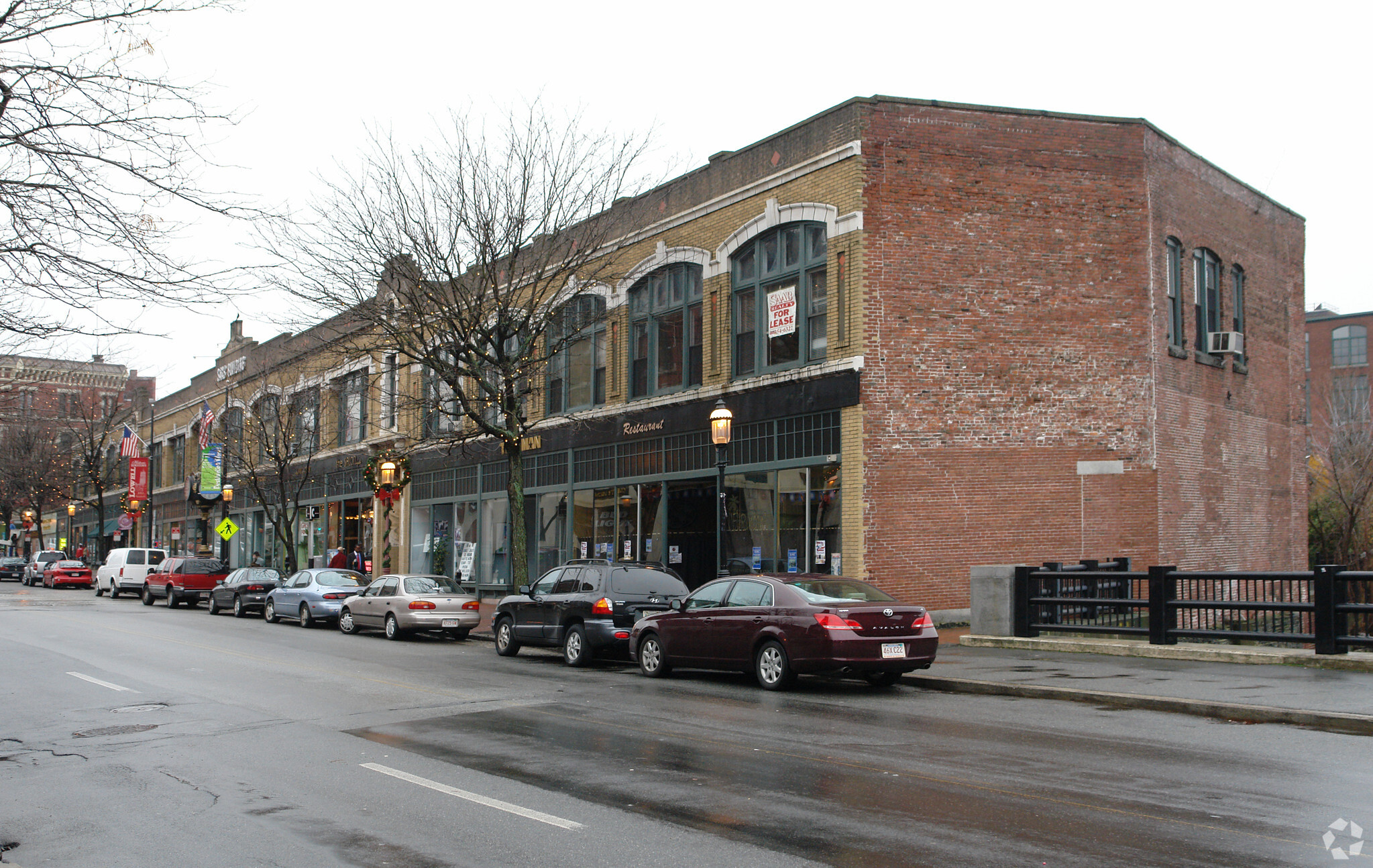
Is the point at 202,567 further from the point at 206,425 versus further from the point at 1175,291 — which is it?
the point at 1175,291

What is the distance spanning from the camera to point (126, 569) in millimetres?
42625

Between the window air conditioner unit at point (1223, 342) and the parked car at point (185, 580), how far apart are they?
29.1 metres

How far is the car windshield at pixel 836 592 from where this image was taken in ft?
45.7

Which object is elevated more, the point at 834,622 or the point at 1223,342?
the point at 1223,342

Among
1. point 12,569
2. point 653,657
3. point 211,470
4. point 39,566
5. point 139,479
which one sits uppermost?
point 211,470

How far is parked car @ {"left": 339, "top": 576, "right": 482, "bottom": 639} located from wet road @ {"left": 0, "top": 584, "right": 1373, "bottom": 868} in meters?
8.43

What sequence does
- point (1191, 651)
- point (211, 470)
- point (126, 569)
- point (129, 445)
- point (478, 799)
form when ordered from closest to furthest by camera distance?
point (478, 799) → point (1191, 651) → point (126, 569) → point (211, 470) → point (129, 445)

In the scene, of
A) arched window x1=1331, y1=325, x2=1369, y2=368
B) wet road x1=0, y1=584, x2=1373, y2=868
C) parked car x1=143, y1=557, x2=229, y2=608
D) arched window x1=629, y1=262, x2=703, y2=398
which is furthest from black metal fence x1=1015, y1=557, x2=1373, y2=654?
arched window x1=1331, y1=325, x2=1369, y2=368

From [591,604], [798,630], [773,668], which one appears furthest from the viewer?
[591,604]

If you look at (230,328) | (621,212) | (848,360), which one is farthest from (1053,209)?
(230,328)

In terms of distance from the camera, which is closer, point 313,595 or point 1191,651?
point 1191,651

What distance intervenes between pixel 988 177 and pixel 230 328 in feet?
148

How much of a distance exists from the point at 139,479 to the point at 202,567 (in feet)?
90.0

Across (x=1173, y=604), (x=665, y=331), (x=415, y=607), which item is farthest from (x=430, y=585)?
(x=1173, y=604)
